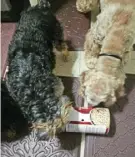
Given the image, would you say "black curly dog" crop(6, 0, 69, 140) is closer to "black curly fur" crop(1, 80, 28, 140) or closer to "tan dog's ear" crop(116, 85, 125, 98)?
"black curly fur" crop(1, 80, 28, 140)

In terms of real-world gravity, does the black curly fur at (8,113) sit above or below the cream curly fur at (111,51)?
below

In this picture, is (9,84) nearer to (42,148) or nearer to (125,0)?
(42,148)

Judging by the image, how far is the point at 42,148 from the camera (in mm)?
1413

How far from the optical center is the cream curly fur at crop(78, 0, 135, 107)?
128cm

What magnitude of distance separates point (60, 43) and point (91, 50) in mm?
159

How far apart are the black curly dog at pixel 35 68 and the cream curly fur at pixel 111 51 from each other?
145 mm

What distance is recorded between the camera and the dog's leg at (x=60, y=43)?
4.84 feet

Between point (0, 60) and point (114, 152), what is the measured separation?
71 centimetres

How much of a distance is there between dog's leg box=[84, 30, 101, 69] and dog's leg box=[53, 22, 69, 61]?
4.0 inches

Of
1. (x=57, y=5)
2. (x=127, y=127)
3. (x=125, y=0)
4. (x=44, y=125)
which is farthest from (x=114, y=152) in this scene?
(x=57, y=5)

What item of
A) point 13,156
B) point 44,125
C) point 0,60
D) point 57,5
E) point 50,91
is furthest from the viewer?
point 57,5

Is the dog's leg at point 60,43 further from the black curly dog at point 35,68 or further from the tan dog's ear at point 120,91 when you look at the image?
the tan dog's ear at point 120,91

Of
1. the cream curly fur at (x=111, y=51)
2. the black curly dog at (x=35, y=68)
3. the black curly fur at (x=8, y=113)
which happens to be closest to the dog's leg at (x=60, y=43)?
the black curly dog at (x=35, y=68)

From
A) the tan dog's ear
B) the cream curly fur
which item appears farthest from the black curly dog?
the tan dog's ear
